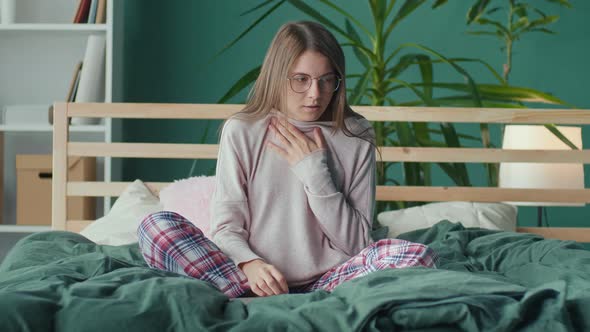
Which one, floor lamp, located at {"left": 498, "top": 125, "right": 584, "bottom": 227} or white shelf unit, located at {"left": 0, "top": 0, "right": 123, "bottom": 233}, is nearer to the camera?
floor lamp, located at {"left": 498, "top": 125, "right": 584, "bottom": 227}

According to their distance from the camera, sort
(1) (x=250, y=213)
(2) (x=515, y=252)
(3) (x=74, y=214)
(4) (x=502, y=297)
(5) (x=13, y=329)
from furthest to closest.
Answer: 1. (3) (x=74, y=214)
2. (2) (x=515, y=252)
3. (1) (x=250, y=213)
4. (4) (x=502, y=297)
5. (5) (x=13, y=329)

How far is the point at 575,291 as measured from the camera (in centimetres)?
120

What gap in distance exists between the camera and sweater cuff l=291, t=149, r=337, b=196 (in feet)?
5.04

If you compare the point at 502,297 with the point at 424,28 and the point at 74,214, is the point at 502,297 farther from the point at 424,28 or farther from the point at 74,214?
the point at 424,28

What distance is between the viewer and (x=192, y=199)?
2.18m

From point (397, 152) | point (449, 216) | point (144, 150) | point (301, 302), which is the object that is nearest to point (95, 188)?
point (144, 150)

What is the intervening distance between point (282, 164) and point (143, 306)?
22.9 inches

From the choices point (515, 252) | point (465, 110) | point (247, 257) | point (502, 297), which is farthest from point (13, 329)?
point (465, 110)

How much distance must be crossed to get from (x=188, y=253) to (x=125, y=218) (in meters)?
0.83

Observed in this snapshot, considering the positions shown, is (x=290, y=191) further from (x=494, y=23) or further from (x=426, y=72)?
(x=494, y=23)

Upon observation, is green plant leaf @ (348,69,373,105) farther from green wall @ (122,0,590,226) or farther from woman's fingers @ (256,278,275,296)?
woman's fingers @ (256,278,275,296)

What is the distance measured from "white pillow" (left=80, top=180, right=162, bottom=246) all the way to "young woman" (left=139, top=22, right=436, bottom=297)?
68cm

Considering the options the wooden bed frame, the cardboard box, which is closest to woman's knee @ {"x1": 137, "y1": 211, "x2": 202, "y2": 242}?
the wooden bed frame

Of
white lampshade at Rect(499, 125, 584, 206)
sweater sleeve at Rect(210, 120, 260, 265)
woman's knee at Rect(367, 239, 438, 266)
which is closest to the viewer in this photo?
woman's knee at Rect(367, 239, 438, 266)
